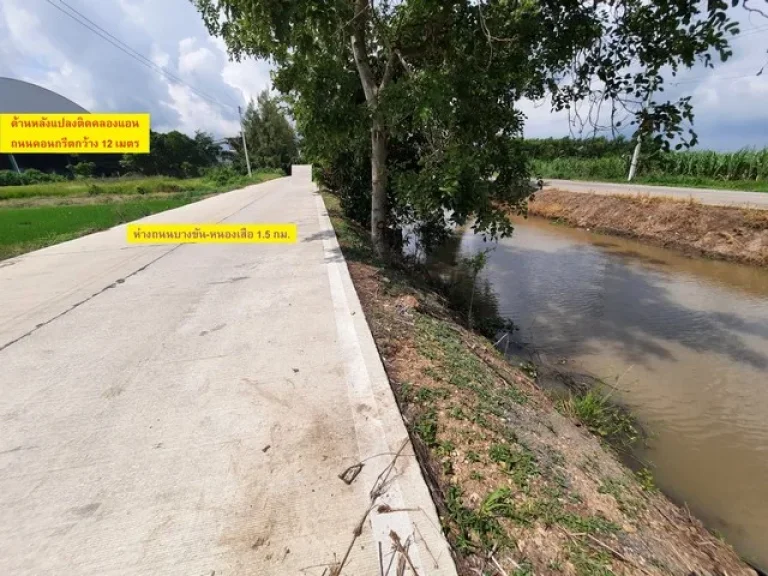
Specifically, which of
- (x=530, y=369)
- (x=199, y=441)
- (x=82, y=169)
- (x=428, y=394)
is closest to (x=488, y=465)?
(x=428, y=394)

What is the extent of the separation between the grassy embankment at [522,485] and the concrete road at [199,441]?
0.61 ft

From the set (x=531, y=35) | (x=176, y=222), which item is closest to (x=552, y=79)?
(x=531, y=35)

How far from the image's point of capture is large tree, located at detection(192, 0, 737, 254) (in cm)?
350

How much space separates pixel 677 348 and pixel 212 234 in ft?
30.9

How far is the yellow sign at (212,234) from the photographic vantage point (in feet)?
26.3

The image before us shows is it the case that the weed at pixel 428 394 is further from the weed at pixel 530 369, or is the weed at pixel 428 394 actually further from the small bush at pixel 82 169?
the small bush at pixel 82 169

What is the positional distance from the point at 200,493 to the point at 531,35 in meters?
5.36

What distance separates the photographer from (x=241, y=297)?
14.8ft

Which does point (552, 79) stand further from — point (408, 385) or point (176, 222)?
point (176, 222)

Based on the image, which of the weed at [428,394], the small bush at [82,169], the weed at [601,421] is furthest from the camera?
the small bush at [82,169]

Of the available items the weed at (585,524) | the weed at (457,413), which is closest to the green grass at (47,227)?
the weed at (457,413)

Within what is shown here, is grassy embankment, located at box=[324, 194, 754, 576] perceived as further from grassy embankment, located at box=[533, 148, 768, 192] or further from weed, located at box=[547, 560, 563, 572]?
grassy embankment, located at box=[533, 148, 768, 192]

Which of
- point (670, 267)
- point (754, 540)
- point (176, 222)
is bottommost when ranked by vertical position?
point (754, 540)

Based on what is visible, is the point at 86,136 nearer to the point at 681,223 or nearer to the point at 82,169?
the point at 681,223
